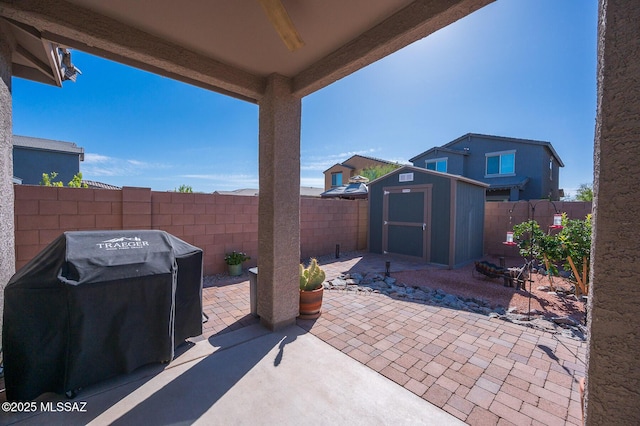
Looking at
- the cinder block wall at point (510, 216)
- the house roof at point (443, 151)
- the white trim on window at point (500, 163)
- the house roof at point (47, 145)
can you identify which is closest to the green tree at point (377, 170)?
the house roof at point (443, 151)

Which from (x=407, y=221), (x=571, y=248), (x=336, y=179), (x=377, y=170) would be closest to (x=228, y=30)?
(x=571, y=248)

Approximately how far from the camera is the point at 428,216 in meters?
7.12

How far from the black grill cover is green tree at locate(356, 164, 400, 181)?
18.2m

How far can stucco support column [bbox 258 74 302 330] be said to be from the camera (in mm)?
2994

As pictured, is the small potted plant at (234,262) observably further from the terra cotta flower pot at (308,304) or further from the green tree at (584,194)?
the green tree at (584,194)

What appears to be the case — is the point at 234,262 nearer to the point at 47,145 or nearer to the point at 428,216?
the point at 428,216

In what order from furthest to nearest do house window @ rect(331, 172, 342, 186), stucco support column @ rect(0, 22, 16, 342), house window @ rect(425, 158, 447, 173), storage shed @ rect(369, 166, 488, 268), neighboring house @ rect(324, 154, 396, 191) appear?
house window @ rect(331, 172, 342, 186) < neighboring house @ rect(324, 154, 396, 191) < house window @ rect(425, 158, 447, 173) < storage shed @ rect(369, 166, 488, 268) < stucco support column @ rect(0, 22, 16, 342)

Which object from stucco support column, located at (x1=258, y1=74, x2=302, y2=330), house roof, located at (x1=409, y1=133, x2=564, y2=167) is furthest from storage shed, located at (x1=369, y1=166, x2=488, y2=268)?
house roof, located at (x1=409, y1=133, x2=564, y2=167)

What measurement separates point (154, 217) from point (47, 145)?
1464cm

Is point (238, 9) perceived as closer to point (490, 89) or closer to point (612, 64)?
point (612, 64)

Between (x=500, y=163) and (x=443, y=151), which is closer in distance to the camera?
(x=500, y=163)

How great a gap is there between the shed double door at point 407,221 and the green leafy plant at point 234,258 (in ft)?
14.9

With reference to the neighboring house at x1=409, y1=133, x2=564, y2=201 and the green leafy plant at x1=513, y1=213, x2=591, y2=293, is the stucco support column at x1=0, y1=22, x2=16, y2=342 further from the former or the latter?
the neighboring house at x1=409, y1=133, x2=564, y2=201

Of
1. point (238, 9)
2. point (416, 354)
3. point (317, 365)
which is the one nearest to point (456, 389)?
point (416, 354)
